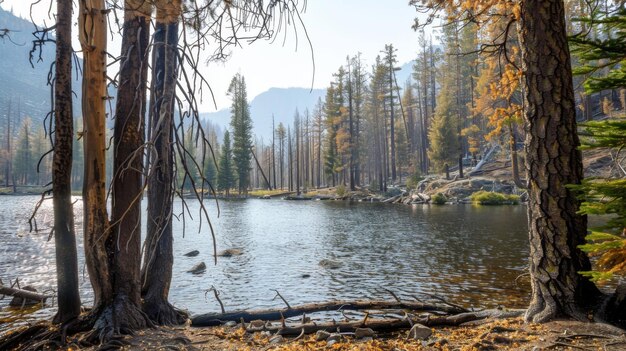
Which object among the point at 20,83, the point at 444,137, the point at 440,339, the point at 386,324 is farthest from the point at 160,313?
the point at 20,83

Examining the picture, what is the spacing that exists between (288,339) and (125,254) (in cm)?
229

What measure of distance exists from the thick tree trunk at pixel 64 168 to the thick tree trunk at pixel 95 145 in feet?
1.10

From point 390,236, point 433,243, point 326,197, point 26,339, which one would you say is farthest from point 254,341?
point 326,197

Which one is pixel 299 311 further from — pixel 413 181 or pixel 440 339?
pixel 413 181

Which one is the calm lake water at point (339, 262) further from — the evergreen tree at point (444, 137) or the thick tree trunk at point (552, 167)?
the evergreen tree at point (444, 137)

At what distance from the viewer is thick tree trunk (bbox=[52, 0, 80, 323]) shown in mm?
4750

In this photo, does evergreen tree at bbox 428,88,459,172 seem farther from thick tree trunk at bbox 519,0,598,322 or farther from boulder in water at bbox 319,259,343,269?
thick tree trunk at bbox 519,0,598,322

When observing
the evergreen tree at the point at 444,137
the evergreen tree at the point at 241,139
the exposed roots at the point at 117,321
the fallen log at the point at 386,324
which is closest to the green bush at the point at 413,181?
the evergreen tree at the point at 444,137

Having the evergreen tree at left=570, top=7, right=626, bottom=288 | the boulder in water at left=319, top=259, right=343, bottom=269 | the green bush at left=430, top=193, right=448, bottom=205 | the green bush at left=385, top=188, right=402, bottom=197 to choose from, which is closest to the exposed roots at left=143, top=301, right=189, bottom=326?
the evergreen tree at left=570, top=7, right=626, bottom=288

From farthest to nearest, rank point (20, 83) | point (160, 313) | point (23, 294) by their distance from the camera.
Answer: point (20, 83), point (23, 294), point (160, 313)

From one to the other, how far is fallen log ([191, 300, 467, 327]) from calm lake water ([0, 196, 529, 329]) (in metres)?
1.31

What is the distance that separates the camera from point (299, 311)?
232 inches

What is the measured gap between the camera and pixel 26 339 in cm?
459

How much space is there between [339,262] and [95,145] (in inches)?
366
